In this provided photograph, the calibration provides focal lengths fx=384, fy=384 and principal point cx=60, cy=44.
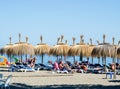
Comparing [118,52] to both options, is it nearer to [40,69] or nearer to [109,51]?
[109,51]

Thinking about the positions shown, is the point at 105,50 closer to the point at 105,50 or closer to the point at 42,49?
the point at 105,50

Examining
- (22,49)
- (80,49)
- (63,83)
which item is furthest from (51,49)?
(63,83)

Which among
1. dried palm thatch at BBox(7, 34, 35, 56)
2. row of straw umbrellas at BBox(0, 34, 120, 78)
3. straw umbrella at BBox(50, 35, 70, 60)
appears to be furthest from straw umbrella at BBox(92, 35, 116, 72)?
dried palm thatch at BBox(7, 34, 35, 56)

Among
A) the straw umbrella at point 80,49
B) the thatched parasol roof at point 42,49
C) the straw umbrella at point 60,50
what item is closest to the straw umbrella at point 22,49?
the thatched parasol roof at point 42,49

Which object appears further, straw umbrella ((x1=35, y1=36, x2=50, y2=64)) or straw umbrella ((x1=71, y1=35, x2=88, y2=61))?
straw umbrella ((x1=35, y1=36, x2=50, y2=64))

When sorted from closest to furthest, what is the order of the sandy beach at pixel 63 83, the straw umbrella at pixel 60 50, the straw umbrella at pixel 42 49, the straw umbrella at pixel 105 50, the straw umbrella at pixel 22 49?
the sandy beach at pixel 63 83 → the straw umbrella at pixel 105 50 → the straw umbrella at pixel 22 49 → the straw umbrella at pixel 60 50 → the straw umbrella at pixel 42 49

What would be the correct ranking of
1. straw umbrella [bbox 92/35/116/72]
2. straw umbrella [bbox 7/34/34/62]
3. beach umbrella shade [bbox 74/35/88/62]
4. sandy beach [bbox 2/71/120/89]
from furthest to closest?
beach umbrella shade [bbox 74/35/88/62], straw umbrella [bbox 7/34/34/62], straw umbrella [bbox 92/35/116/72], sandy beach [bbox 2/71/120/89]

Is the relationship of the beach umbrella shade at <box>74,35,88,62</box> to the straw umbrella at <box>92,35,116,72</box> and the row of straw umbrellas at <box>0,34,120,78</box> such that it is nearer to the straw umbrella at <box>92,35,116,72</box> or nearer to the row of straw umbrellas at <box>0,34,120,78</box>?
the row of straw umbrellas at <box>0,34,120,78</box>

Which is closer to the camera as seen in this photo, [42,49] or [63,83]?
[63,83]

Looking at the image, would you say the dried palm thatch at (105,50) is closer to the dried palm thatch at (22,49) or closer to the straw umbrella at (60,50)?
the straw umbrella at (60,50)

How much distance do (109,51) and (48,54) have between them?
758 cm

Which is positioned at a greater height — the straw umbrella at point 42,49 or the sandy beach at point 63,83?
the straw umbrella at point 42,49

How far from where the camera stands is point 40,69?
28.1 metres

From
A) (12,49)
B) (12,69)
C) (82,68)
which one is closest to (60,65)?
(82,68)
